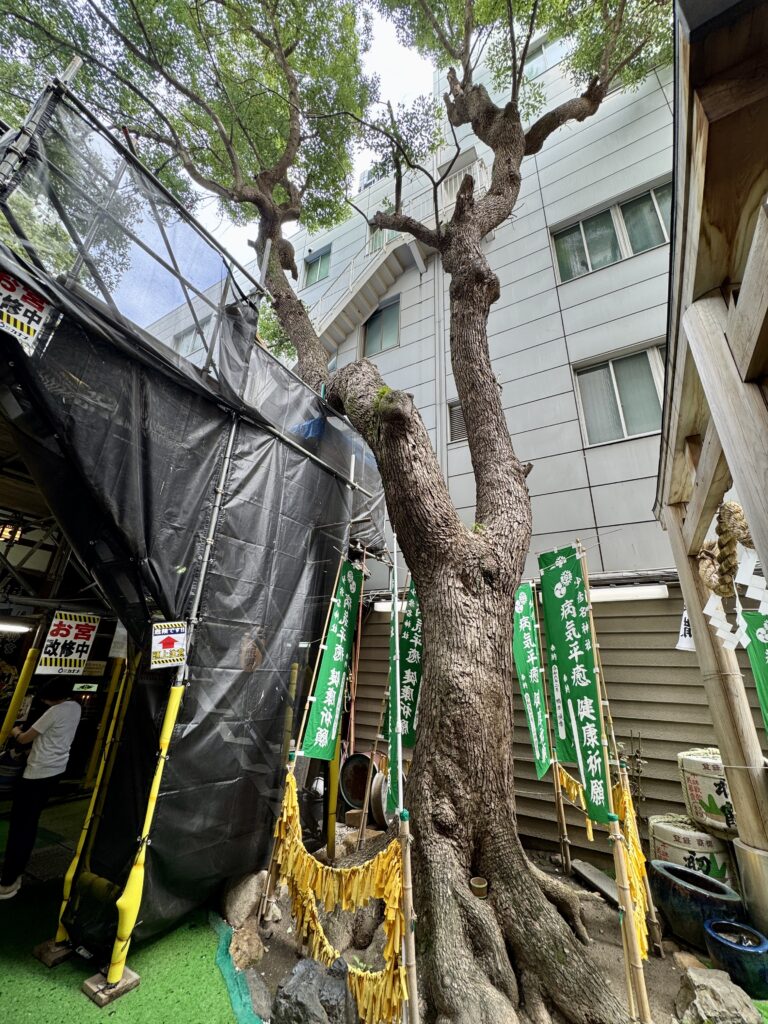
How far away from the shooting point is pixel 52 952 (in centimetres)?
296

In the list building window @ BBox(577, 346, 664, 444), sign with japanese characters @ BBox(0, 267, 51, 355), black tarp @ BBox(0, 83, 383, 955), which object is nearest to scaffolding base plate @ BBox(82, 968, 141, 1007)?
black tarp @ BBox(0, 83, 383, 955)

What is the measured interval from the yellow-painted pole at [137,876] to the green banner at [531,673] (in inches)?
124

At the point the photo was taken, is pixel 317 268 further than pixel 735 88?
Yes

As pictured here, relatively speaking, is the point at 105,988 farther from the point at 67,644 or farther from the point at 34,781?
the point at 67,644

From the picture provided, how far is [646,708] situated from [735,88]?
218 inches

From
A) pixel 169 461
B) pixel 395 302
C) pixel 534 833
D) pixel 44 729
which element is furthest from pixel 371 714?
pixel 395 302

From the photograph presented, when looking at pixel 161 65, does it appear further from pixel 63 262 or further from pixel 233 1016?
pixel 233 1016

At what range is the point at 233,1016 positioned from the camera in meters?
2.56

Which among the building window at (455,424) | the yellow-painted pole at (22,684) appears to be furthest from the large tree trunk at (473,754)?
the yellow-painted pole at (22,684)

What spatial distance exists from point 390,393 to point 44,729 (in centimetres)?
444

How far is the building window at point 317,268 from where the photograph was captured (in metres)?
13.1

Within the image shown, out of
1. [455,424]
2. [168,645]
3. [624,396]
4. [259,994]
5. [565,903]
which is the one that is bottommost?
[259,994]

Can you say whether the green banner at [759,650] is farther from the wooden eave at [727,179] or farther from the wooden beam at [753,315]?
the wooden eave at [727,179]

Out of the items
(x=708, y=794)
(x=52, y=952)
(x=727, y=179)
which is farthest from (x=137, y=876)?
(x=727, y=179)
